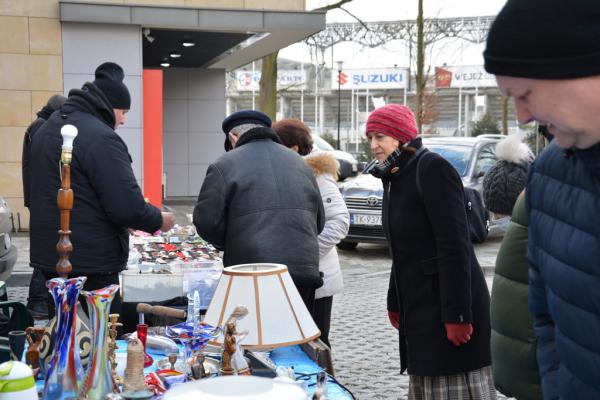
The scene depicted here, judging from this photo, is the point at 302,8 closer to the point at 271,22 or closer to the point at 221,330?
the point at 271,22

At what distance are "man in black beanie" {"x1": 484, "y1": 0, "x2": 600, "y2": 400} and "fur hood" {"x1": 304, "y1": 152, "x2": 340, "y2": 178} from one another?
2853 mm

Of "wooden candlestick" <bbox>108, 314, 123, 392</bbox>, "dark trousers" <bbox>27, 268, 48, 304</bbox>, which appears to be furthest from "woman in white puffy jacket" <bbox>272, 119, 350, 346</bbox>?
"dark trousers" <bbox>27, 268, 48, 304</bbox>

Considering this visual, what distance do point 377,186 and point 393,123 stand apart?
8223mm

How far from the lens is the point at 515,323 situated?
7.98ft

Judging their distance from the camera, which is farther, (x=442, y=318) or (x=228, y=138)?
(x=228, y=138)

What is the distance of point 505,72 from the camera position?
5.04ft

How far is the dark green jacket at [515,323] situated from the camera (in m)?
2.40

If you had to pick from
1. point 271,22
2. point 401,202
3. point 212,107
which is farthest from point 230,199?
point 212,107

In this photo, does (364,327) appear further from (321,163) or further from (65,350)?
(65,350)

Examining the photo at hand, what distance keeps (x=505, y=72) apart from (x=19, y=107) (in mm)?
10817

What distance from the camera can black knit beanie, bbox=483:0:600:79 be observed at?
145cm

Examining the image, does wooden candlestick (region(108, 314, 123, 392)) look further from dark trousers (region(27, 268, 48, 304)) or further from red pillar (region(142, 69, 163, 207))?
red pillar (region(142, 69, 163, 207))

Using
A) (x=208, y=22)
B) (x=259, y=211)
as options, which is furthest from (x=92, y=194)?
(x=208, y=22)

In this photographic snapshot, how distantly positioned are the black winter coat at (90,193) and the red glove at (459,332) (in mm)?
1569
